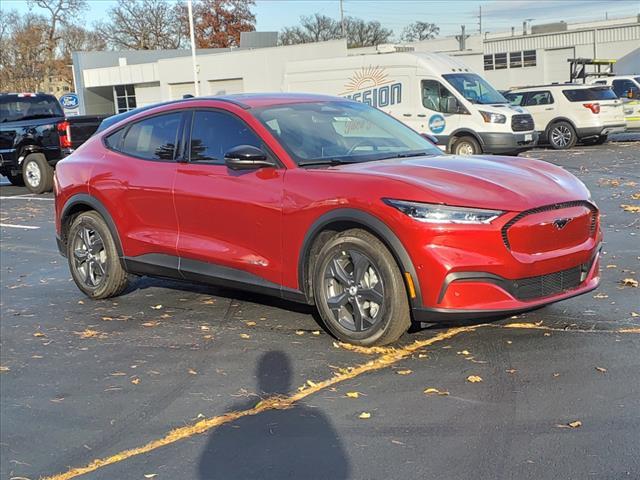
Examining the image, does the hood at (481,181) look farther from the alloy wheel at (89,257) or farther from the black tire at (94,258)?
the alloy wheel at (89,257)

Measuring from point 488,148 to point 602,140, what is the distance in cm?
645

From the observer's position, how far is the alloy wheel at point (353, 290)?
15.9 feet

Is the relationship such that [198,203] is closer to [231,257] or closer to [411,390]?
[231,257]

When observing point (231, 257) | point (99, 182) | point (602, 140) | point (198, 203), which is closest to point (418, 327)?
point (231, 257)

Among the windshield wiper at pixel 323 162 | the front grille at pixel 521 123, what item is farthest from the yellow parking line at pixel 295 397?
the front grille at pixel 521 123

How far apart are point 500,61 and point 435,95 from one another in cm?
4106

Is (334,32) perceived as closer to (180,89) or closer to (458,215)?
(180,89)

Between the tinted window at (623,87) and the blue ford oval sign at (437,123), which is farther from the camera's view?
the tinted window at (623,87)

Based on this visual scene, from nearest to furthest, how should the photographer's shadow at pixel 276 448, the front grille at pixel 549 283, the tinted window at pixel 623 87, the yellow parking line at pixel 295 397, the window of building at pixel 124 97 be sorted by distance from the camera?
the photographer's shadow at pixel 276 448, the yellow parking line at pixel 295 397, the front grille at pixel 549 283, the tinted window at pixel 623 87, the window of building at pixel 124 97

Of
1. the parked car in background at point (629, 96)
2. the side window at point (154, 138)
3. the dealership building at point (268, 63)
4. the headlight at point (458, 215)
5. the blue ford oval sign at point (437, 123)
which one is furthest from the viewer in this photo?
the dealership building at point (268, 63)

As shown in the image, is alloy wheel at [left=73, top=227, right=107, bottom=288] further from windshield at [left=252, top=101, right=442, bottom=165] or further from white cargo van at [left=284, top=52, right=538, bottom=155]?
white cargo van at [left=284, top=52, right=538, bottom=155]

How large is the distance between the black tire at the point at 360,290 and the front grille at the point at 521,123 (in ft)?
41.7

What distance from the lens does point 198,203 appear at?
5.75 m

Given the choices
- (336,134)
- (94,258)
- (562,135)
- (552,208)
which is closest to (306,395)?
(552,208)
